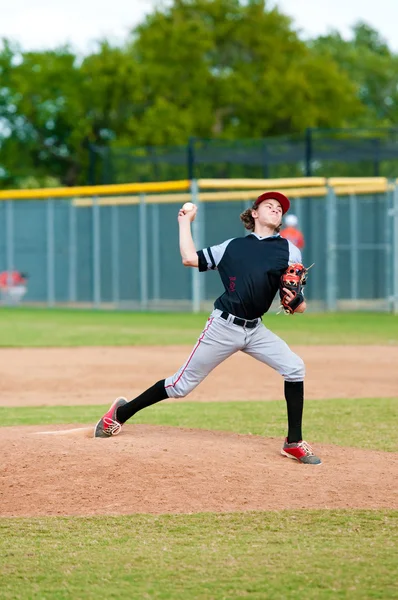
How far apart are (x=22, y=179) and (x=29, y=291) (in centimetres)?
1844

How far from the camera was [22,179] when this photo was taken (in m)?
45.8

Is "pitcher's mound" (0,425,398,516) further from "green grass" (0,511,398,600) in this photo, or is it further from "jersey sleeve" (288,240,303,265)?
"jersey sleeve" (288,240,303,265)

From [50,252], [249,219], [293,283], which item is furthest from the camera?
[50,252]

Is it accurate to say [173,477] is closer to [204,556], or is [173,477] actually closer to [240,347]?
[240,347]

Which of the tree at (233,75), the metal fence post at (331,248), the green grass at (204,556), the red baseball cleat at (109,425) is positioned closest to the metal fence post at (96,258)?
the metal fence post at (331,248)

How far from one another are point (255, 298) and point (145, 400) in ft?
3.14

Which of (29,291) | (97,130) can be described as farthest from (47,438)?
(97,130)

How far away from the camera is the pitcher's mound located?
5047 mm

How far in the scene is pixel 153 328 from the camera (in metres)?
18.0

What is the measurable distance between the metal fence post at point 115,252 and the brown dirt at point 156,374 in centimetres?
1076

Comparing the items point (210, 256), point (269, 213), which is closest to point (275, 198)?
point (269, 213)

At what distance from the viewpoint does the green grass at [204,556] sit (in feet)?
12.2

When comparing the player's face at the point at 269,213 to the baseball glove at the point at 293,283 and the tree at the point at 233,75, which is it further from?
the tree at the point at 233,75

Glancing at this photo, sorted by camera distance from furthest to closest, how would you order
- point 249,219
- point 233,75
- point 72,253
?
point 233,75 < point 72,253 < point 249,219
